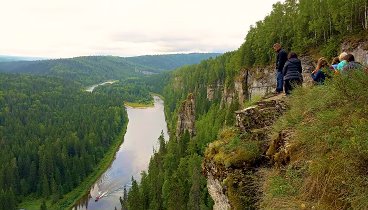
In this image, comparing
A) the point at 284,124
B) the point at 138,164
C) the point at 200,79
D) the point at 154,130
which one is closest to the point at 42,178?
the point at 138,164

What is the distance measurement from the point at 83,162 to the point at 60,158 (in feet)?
26.2

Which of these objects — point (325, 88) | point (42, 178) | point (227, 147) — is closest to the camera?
point (325, 88)

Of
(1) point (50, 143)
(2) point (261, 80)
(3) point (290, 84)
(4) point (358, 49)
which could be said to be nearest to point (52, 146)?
(1) point (50, 143)

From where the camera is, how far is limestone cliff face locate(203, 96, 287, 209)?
11.4 meters

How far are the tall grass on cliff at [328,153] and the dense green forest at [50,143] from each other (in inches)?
2888

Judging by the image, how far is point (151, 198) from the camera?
57.1m

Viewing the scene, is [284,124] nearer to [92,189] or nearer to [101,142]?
[92,189]

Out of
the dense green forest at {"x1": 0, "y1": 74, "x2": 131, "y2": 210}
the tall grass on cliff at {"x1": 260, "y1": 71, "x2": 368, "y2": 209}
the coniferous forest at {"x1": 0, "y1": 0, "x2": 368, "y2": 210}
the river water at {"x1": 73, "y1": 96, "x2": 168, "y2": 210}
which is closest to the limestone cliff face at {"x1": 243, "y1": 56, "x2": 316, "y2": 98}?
the coniferous forest at {"x1": 0, "y1": 0, "x2": 368, "y2": 210}

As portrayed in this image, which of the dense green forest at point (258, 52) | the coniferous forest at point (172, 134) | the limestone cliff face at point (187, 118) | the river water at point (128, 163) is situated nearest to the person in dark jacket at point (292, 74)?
the coniferous forest at point (172, 134)

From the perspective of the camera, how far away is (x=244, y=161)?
39.4 ft

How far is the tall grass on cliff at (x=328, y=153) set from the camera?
8.41 m

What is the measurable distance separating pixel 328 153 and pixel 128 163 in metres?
91.6

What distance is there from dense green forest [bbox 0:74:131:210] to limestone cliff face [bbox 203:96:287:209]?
2761 inches

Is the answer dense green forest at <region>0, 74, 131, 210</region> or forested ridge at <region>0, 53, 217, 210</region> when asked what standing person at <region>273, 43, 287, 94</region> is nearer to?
forested ridge at <region>0, 53, 217, 210</region>
